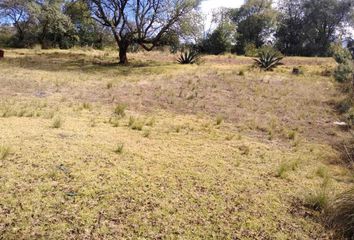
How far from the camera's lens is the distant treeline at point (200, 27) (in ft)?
56.3

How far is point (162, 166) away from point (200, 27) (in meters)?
14.7

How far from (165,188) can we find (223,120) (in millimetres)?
3988

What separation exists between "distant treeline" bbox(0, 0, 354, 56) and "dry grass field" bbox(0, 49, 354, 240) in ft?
28.7

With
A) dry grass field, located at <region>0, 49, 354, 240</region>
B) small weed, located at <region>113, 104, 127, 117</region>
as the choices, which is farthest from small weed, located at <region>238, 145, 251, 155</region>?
small weed, located at <region>113, 104, 127, 117</region>

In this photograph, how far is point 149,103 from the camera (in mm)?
8586

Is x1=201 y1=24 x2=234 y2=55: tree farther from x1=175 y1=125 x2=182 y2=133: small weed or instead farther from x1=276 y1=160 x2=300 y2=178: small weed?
x1=276 y1=160 x2=300 y2=178: small weed

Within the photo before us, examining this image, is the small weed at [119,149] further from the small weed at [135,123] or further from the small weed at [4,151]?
the small weed at [135,123]

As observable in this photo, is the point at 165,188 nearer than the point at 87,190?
No

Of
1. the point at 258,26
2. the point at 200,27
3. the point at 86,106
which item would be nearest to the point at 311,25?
the point at 258,26

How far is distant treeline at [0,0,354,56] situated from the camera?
56.3 ft

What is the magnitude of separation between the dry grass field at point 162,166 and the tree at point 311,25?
114 feet

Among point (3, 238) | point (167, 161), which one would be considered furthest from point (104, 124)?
point (3, 238)

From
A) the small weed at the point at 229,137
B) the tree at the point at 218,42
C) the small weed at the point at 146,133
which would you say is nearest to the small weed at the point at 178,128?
the small weed at the point at 146,133

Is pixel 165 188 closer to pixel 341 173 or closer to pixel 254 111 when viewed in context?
pixel 341 173
